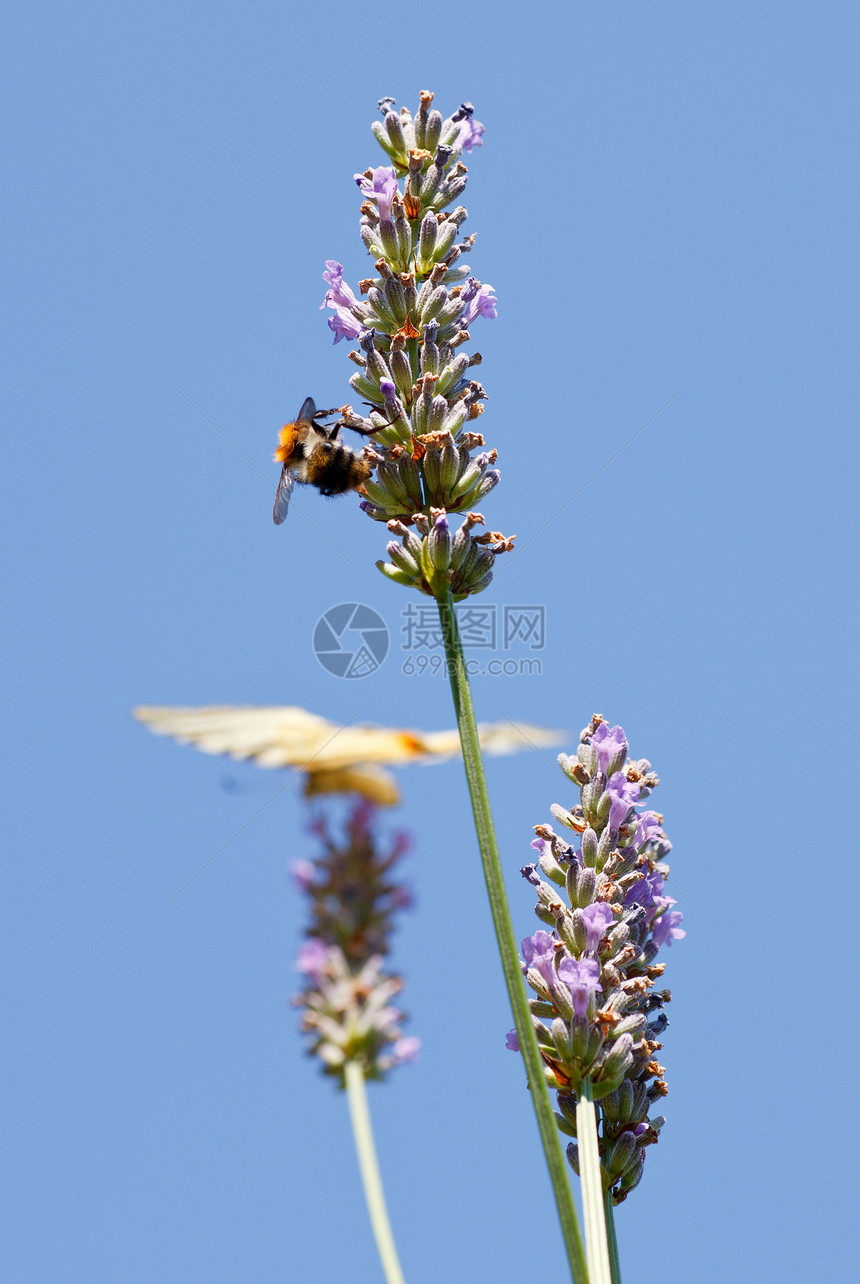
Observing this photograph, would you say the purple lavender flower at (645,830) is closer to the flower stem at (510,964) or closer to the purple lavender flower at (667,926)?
the purple lavender flower at (667,926)

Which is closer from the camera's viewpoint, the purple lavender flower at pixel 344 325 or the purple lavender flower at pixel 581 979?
the purple lavender flower at pixel 581 979

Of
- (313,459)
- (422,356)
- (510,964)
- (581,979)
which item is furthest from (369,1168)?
(313,459)

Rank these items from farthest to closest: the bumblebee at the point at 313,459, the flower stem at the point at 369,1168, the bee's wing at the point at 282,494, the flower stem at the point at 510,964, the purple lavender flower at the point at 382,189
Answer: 1. the bee's wing at the point at 282,494
2. the bumblebee at the point at 313,459
3. the purple lavender flower at the point at 382,189
4. the flower stem at the point at 510,964
5. the flower stem at the point at 369,1168

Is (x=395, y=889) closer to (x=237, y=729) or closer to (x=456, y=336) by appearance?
(x=237, y=729)

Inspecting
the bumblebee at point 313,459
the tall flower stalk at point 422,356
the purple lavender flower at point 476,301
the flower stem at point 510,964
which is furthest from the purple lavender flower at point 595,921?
the purple lavender flower at point 476,301

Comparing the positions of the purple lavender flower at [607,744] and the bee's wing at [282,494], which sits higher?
the bee's wing at [282,494]

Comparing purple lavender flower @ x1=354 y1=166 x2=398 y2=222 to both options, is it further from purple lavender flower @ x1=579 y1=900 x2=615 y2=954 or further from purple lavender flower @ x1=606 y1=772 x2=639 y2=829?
purple lavender flower @ x1=579 y1=900 x2=615 y2=954
